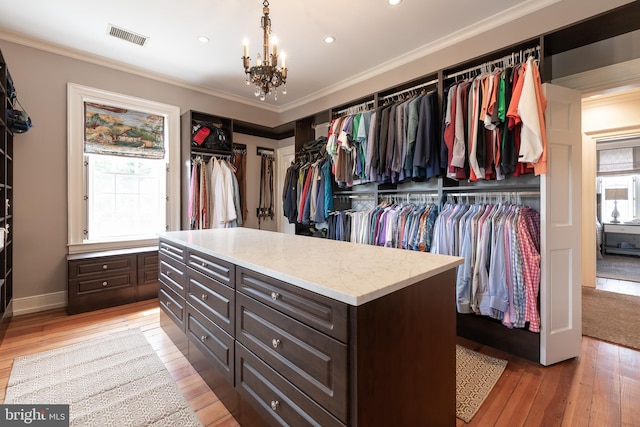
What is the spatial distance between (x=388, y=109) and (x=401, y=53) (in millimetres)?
826

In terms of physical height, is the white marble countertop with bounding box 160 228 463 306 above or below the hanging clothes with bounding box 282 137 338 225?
below

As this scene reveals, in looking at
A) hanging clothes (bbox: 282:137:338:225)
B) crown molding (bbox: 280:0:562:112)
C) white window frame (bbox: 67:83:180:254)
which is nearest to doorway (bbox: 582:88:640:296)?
crown molding (bbox: 280:0:562:112)

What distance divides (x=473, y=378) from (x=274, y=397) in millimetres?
1451

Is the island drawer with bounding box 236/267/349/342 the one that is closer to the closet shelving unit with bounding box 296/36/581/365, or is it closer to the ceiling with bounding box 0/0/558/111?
the closet shelving unit with bounding box 296/36/581/365

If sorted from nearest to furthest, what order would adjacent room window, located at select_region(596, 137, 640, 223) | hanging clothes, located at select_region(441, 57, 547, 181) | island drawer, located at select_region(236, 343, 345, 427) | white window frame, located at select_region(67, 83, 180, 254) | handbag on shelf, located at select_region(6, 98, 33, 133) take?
island drawer, located at select_region(236, 343, 345, 427) < hanging clothes, located at select_region(441, 57, 547, 181) < handbag on shelf, located at select_region(6, 98, 33, 133) < white window frame, located at select_region(67, 83, 180, 254) < adjacent room window, located at select_region(596, 137, 640, 223)

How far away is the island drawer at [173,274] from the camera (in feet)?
6.68

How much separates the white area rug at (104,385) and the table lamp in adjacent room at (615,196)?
878 centimetres

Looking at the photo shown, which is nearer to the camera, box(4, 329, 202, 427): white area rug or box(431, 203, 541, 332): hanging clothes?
box(4, 329, 202, 427): white area rug

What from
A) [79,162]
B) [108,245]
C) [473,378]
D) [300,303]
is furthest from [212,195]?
[473,378]

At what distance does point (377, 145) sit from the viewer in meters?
2.97

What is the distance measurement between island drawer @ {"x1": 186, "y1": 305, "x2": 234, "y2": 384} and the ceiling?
253cm

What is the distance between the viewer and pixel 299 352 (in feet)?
3.51

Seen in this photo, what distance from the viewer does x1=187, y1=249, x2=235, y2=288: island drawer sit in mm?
1490

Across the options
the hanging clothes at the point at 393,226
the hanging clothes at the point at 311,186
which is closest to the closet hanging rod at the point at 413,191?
the hanging clothes at the point at 393,226
